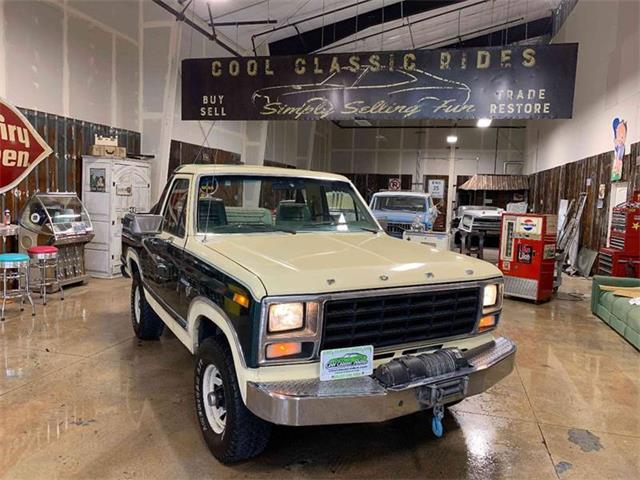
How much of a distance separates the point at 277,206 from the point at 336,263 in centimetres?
135

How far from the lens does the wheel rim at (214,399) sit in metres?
2.62

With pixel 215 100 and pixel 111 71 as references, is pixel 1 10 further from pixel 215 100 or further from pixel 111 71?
pixel 215 100

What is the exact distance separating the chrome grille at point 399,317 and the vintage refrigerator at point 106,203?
22.2ft

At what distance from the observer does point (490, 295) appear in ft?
9.09

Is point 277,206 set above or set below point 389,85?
below

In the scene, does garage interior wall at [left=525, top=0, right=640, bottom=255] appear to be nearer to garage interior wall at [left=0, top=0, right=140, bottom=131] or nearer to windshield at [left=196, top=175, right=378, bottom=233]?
windshield at [left=196, top=175, right=378, bottom=233]

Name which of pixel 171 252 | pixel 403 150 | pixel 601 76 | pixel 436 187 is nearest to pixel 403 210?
pixel 601 76

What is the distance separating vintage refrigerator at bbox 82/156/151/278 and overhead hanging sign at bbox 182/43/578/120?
166cm

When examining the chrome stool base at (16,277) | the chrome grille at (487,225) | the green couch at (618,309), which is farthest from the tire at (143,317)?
the chrome grille at (487,225)

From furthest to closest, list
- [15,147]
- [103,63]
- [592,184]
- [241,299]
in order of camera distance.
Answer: [592,184] < [103,63] < [15,147] < [241,299]

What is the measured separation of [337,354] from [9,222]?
6060 millimetres

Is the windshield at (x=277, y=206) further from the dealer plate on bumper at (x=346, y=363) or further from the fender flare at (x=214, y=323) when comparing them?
the dealer plate on bumper at (x=346, y=363)

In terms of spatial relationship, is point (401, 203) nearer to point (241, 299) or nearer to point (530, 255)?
point (530, 255)

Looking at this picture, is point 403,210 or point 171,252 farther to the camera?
point 403,210
